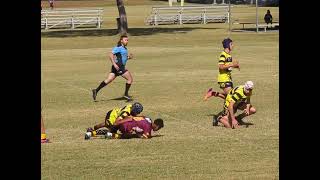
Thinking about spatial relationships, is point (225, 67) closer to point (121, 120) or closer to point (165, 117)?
point (165, 117)

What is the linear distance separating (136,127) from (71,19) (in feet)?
167

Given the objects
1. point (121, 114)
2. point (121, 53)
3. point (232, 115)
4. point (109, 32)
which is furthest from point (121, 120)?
point (109, 32)

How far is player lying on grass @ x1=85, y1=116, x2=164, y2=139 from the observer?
1267 centimetres

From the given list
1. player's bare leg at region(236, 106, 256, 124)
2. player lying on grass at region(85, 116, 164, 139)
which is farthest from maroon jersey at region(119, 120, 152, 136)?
player's bare leg at region(236, 106, 256, 124)

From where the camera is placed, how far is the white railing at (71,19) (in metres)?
62.4

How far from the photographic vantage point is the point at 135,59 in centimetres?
3491

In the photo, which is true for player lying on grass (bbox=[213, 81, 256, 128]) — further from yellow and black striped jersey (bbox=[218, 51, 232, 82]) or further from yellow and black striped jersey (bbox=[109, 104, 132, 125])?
yellow and black striped jersey (bbox=[109, 104, 132, 125])

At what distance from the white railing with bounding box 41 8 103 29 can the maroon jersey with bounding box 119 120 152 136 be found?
49602 mm


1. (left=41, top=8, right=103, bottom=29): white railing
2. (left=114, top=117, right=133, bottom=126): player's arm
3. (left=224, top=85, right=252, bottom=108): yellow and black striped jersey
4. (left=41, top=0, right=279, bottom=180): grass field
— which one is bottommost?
(left=41, top=0, right=279, bottom=180): grass field

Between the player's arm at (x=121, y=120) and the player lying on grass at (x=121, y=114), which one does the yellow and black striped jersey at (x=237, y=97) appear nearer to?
the player lying on grass at (x=121, y=114)
